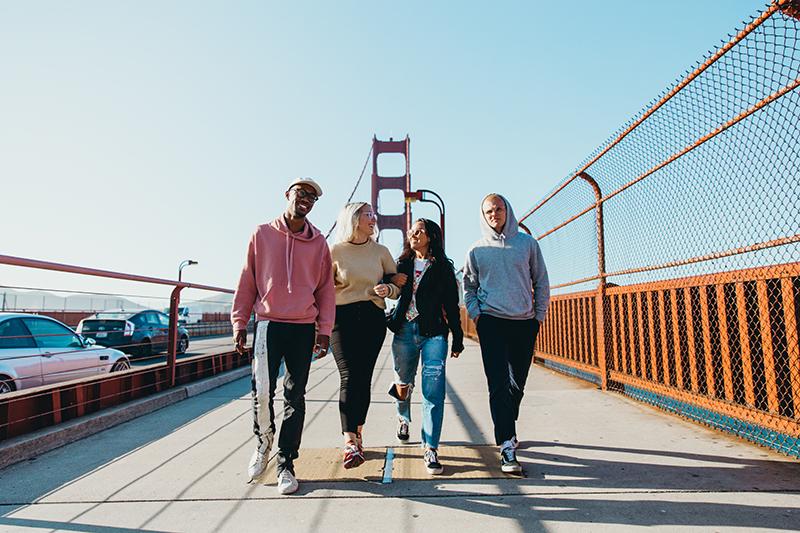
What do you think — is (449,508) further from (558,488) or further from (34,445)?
(34,445)

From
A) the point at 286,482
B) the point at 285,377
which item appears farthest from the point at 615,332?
the point at 286,482

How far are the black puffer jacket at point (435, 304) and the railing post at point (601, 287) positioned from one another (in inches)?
95.7

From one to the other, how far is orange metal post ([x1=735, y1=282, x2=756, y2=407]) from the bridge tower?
29954 millimetres

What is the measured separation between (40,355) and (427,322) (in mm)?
3756

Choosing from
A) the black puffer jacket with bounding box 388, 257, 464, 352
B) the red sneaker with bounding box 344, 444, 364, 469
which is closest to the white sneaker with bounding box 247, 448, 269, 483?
the red sneaker with bounding box 344, 444, 364, 469

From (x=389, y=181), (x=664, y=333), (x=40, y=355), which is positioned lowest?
(x=40, y=355)

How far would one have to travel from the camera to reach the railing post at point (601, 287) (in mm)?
4605

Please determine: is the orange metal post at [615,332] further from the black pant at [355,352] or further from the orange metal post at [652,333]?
the black pant at [355,352]

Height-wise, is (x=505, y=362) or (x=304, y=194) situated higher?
(x=304, y=194)

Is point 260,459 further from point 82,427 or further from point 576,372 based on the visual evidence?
point 576,372

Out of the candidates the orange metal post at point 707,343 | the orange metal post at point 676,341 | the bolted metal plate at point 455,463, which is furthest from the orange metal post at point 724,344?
the bolted metal plate at point 455,463

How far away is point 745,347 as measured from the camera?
2.76 metres

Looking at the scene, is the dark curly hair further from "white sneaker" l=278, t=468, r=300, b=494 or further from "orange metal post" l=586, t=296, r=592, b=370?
"orange metal post" l=586, t=296, r=592, b=370

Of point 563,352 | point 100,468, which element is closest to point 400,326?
point 100,468
